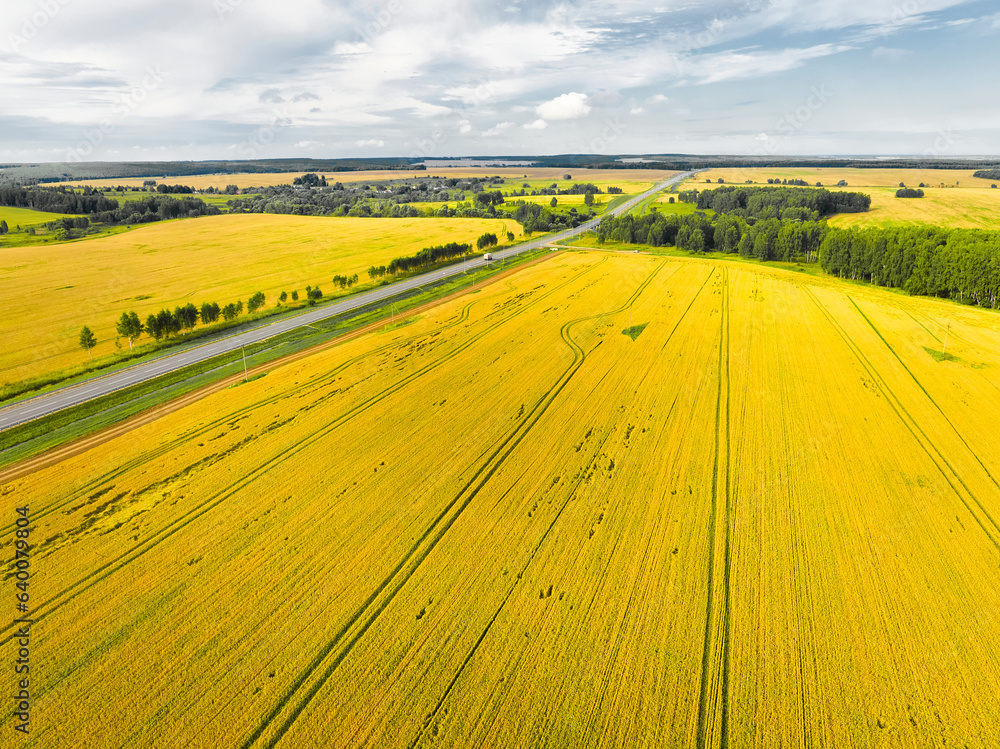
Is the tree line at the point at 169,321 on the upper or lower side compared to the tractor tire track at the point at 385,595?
upper

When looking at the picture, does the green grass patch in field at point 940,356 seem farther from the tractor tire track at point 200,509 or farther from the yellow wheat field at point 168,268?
the yellow wheat field at point 168,268

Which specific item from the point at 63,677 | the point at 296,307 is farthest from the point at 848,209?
the point at 63,677

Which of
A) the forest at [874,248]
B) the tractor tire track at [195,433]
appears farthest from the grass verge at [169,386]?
the forest at [874,248]

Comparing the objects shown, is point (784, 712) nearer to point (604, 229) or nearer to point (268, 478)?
point (268, 478)

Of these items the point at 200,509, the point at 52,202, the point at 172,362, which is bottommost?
the point at 200,509

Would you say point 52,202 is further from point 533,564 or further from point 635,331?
point 533,564

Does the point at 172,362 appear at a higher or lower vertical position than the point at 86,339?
lower

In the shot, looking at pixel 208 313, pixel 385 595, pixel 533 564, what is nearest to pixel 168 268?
pixel 208 313
